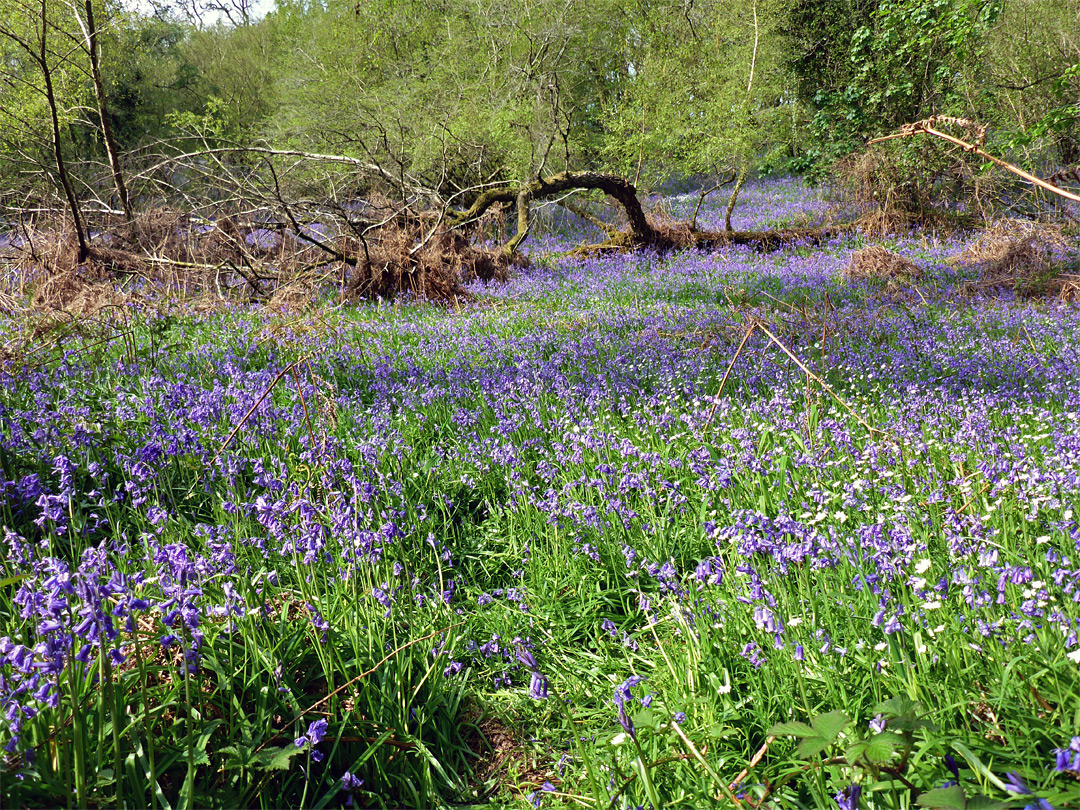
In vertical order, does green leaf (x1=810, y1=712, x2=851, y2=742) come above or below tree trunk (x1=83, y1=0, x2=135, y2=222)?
below

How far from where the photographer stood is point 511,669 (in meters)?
2.62

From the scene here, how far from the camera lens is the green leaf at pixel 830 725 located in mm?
1376

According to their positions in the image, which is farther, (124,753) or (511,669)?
(511,669)

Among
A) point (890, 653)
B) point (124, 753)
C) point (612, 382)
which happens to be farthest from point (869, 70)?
point (124, 753)

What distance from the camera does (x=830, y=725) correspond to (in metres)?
1.39

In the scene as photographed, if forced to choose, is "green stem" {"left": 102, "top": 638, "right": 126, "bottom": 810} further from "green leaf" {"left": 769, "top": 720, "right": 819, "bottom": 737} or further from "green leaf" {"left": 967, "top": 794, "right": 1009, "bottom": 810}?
"green leaf" {"left": 967, "top": 794, "right": 1009, "bottom": 810}

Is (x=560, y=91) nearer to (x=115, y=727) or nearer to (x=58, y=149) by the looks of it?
(x=58, y=149)

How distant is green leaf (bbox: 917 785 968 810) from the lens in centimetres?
119

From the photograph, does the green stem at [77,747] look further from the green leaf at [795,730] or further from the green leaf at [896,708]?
the green leaf at [896,708]

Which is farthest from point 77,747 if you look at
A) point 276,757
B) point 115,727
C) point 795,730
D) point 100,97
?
point 100,97

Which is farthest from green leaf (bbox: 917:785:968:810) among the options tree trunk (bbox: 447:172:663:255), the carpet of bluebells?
tree trunk (bbox: 447:172:663:255)

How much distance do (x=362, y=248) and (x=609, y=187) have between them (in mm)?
5628

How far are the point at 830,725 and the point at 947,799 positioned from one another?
238 mm

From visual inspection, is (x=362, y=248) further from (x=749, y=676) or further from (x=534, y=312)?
(x=749, y=676)
